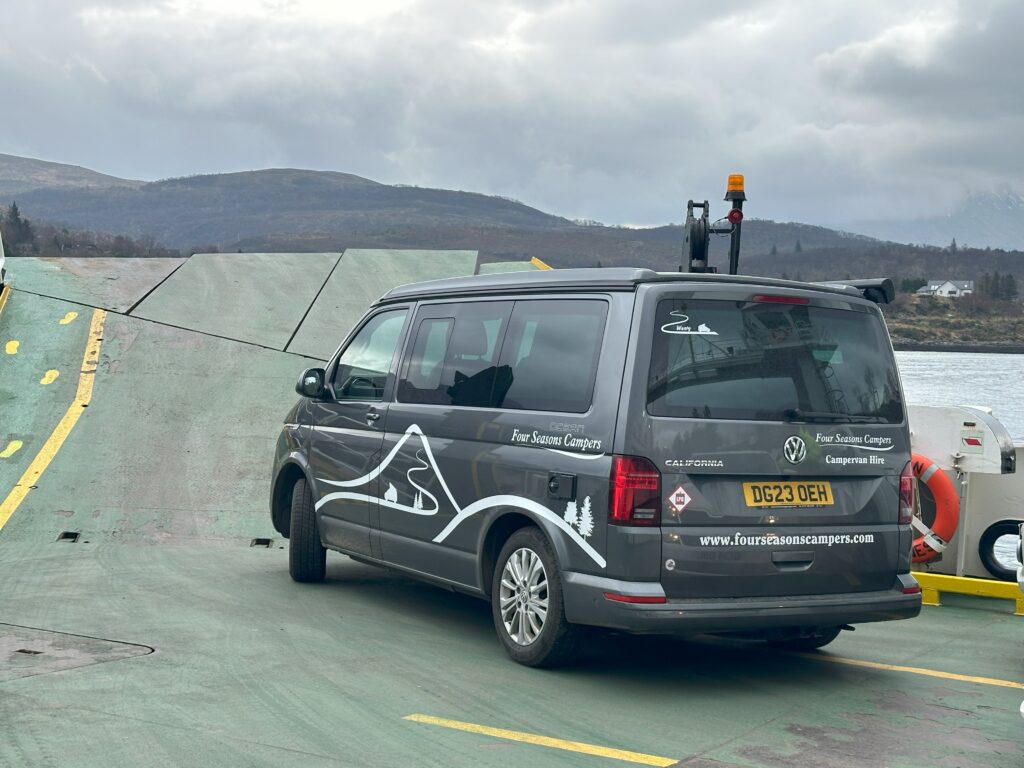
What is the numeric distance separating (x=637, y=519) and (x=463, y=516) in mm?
1397

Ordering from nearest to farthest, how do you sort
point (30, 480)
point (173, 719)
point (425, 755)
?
point (425, 755) → point (173, 719) → point (30, 480)

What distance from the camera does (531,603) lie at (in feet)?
20.5

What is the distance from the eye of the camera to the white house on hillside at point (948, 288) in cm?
5884

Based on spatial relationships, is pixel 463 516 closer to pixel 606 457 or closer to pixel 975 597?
pixel 606 457

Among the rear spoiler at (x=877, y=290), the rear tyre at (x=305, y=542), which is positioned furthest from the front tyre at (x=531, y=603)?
the rear tyre at (x=305, y=542)

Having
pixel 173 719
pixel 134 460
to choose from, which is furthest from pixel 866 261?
pixel 173 719

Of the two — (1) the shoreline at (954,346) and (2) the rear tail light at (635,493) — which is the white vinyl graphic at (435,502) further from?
(1) the shoreline at (954,346)

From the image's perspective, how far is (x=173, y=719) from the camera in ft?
16.8

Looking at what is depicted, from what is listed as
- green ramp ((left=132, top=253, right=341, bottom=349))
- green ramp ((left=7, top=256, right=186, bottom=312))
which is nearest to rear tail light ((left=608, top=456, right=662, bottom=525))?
green ramp ((left=132, top=253, right=341, bottom=349))

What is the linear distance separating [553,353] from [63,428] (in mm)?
8241

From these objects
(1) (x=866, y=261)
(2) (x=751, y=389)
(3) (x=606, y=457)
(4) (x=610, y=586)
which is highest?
(1) (x=866, y=261)

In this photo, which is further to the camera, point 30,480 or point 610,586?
point 30,480

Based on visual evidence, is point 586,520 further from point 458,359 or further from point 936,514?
point 936,514

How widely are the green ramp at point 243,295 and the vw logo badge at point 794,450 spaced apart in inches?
489
